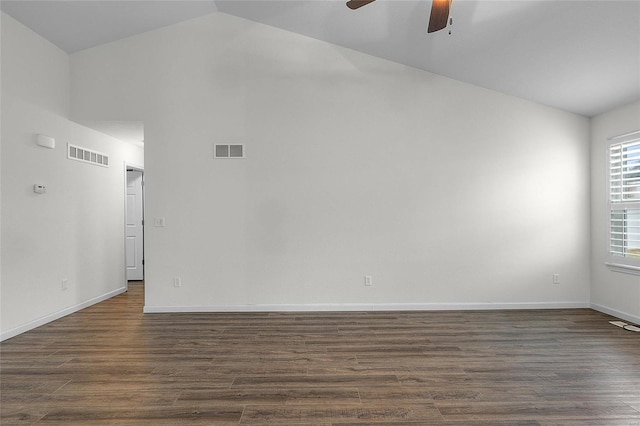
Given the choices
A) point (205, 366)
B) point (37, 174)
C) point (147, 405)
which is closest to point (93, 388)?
point (147, 405)

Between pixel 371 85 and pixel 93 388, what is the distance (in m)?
4.22

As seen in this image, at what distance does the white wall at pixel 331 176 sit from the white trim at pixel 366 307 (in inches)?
1.0

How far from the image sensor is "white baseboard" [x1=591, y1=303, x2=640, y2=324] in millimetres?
3977

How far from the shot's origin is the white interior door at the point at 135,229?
6664 millimetres

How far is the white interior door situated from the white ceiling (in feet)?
9.12

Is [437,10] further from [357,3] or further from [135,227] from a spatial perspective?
[135,227]

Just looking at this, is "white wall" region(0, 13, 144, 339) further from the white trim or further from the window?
the window

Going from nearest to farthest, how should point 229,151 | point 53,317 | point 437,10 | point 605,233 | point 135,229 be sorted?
1. point 437,10
2. point 53,317
3. point 605,233
4. point 229,151
5. point 135,229

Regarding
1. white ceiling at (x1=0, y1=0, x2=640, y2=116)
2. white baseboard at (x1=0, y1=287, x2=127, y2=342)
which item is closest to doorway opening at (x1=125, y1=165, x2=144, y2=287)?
white baseboard at (x1=0, y1=287, x2=127, y2=342)

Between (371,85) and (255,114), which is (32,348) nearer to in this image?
(255,114)

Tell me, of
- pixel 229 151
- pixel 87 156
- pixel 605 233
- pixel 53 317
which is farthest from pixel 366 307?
pixel 87 156

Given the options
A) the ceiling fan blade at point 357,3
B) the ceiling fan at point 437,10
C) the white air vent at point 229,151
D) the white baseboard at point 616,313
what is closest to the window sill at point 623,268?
the white baseboard at point 616,313

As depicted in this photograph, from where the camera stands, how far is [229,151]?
4566mm

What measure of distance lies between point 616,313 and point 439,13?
4.07 m
